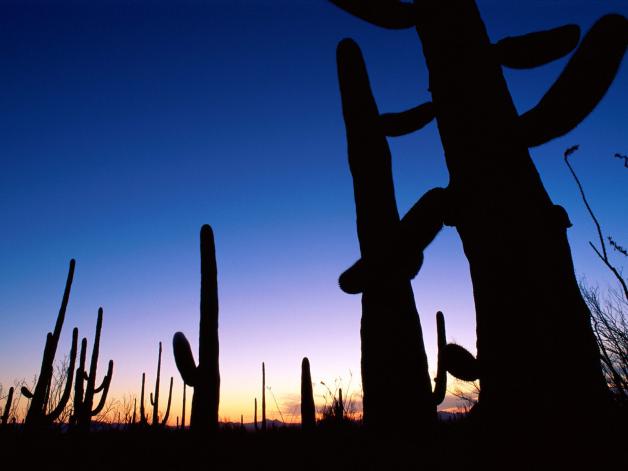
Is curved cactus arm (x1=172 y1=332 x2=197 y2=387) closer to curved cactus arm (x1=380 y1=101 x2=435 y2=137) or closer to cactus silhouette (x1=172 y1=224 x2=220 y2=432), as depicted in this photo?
cactus silhouette (x1=172 y1=224 x2=220 y2=432)

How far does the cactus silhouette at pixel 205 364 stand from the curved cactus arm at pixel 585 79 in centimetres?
538

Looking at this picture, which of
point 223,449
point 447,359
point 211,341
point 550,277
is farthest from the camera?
point 211,341

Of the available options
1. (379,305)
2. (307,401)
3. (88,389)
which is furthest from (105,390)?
(379,305)

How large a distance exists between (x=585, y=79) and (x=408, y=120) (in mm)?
884

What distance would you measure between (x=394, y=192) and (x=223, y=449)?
12.0 ft

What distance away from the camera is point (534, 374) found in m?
0.90

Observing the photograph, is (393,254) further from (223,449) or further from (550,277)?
(223,449)

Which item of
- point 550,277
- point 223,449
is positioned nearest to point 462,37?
point 550,277

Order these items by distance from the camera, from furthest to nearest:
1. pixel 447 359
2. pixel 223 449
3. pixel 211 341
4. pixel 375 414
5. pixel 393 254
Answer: pixel 211 341 → pixel 223 449 → pixel 375 414 → pixel 447 359 → pixel 393 254

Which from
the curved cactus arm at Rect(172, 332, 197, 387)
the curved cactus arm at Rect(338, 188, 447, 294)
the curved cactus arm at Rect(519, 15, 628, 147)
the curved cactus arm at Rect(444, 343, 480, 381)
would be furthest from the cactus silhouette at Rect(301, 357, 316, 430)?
the curved cactus arm at Rect(519, 15, 628, 147)

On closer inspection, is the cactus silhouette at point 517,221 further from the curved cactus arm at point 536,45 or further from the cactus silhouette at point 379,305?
the cactus silhouette at point 379,305

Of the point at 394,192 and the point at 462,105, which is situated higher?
the point at 394,192

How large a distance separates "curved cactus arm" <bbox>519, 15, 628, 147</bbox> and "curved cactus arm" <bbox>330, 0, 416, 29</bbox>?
2.20 feet

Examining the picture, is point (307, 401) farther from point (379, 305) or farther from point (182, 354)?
point (379, 305)
